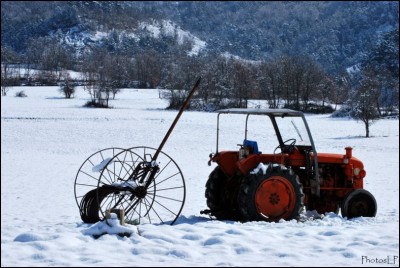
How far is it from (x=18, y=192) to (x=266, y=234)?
30.3ft

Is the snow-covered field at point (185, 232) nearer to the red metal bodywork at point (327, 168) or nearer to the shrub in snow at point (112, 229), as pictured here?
the shrub in snow at point (112, 229)

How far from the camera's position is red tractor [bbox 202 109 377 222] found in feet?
30.0

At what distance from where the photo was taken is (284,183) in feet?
30.3

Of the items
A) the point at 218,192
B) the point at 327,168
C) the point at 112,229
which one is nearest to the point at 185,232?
the point at 112,229

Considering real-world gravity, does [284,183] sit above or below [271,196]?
above

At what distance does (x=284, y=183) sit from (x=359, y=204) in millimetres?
1692

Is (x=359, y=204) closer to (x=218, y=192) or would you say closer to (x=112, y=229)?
(x=218, y=192)

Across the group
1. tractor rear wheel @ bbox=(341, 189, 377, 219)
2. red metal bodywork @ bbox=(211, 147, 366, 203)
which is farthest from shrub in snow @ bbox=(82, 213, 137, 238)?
tractor rear wheel @ bbox=(341, 189, 377, 219)

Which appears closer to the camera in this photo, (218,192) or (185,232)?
(185,232)

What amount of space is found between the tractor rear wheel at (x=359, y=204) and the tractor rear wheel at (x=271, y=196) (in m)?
1.03

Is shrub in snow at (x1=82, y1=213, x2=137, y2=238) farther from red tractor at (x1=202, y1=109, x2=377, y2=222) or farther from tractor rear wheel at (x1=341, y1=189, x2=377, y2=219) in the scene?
tractor rear wheel at (x1=341, y1=189, x2=377, y2=219)

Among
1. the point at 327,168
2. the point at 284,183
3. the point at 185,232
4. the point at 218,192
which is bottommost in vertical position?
the point at 185,232

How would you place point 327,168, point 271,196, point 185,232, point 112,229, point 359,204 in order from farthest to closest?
point 327,168 → point 359,204 → point 271,196 → point 185,232 → point 112,229

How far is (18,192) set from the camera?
1505cm
